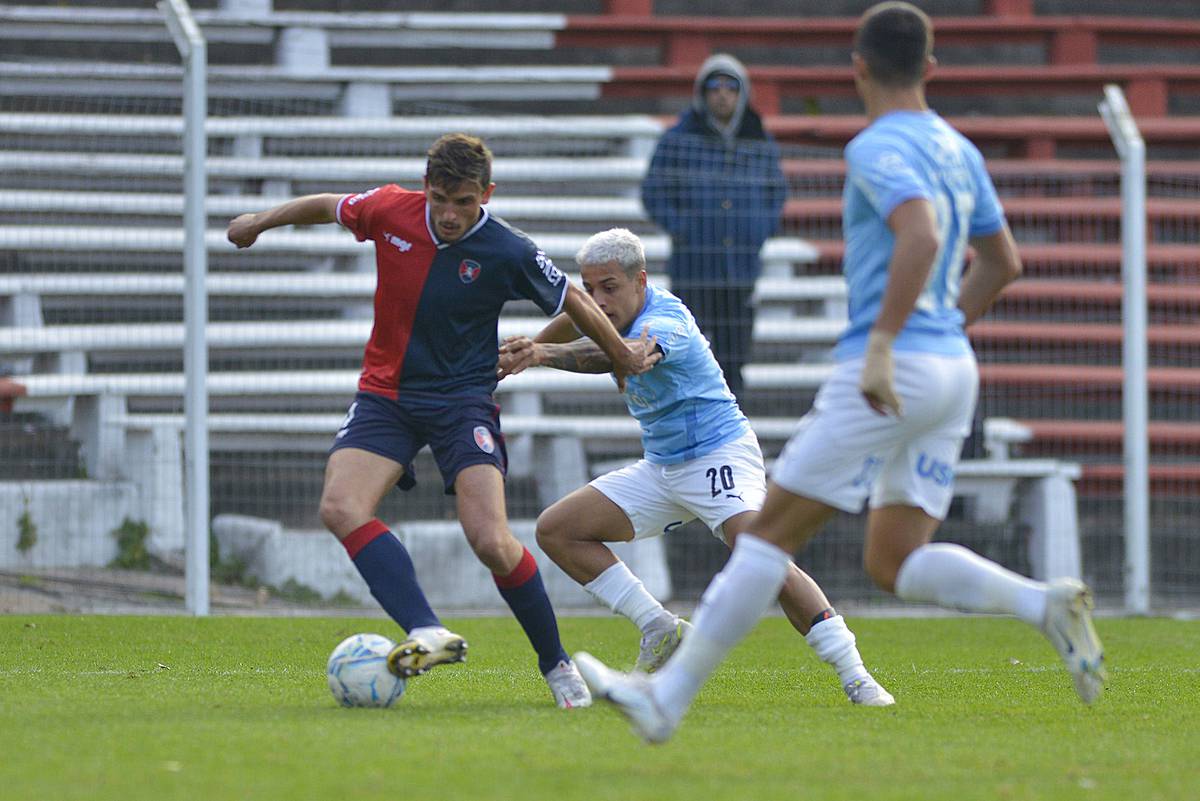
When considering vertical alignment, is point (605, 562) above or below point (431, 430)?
below

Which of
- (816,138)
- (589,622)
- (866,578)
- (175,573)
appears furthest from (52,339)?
(816,138)

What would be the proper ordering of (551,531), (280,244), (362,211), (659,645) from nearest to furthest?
1. (362,211)
2. (659,645)
3. (551,531)
4. (280,244)

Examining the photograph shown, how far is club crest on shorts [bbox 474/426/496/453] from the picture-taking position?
580 cm

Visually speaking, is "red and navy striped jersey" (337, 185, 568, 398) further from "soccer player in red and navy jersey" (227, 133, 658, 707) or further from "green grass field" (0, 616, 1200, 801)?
"green grass field" (0, 616, 1200, 801)

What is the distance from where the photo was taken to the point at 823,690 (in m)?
6.51

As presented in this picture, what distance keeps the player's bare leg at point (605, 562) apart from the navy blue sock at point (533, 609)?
541 millimetres

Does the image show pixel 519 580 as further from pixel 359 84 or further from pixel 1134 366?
pixel 359 84

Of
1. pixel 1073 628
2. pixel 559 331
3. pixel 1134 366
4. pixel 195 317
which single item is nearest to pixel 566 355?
pixel 559 331

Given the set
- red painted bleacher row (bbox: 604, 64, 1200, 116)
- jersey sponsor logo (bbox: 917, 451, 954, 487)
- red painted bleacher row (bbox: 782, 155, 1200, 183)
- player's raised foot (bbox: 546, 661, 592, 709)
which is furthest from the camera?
red painted bleacher row (bbox: 604, 64, 1200, 116)

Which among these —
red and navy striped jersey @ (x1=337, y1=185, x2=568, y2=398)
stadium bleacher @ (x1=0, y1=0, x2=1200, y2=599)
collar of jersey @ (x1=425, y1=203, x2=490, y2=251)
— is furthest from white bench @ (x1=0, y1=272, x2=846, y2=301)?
collar of jersey @ (x1=425, y1=203, x2=490, y2=251)

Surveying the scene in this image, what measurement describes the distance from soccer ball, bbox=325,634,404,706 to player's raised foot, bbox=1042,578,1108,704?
204 cm

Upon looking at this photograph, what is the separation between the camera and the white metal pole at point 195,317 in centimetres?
998

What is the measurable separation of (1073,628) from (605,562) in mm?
2013

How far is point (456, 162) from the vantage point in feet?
18.5
